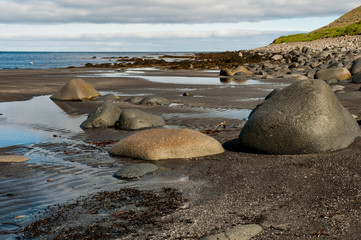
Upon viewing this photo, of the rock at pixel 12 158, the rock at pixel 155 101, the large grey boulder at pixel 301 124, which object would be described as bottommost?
the rock at pixel 155 101

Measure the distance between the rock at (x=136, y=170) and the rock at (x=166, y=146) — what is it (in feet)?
2.14

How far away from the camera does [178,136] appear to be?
8.03 metres

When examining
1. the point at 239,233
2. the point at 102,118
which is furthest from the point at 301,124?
the point at 102,118

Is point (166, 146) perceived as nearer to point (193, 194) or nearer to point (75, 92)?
point (193, 194)

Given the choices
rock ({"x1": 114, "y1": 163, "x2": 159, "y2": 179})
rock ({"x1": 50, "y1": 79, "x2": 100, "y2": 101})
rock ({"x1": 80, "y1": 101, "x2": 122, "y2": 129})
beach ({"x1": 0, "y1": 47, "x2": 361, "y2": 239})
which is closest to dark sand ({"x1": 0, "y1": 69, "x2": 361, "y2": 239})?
beach ({"x1": 0, "y1": 47, "x2": 361, "y2": 239})

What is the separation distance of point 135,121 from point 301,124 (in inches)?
196

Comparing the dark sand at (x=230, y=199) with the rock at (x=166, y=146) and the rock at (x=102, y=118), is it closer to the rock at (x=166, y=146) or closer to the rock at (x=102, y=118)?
the rock at (x=166, y=146)

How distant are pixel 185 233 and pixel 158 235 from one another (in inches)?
11.3

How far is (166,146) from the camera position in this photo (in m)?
7.81

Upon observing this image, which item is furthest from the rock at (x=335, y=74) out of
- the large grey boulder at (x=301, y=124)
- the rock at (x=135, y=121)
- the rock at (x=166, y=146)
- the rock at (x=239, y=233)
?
the rock at (x=239, y=233)

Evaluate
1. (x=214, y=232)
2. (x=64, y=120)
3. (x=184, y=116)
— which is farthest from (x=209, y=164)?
(x=64, y=120)

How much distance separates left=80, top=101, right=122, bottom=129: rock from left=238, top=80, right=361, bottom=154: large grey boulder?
183 inches

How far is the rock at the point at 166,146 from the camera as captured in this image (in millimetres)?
7750

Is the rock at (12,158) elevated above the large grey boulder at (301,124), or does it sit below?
below
